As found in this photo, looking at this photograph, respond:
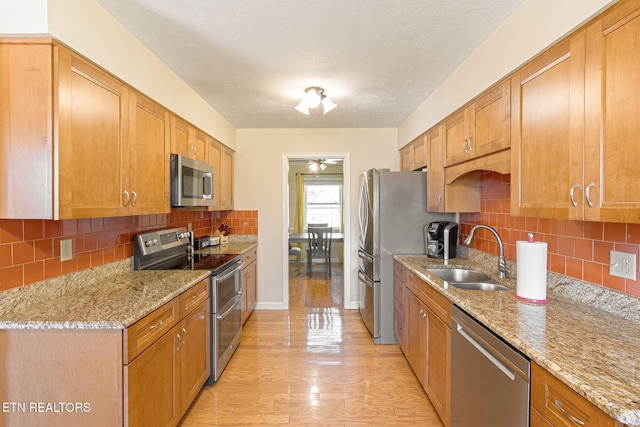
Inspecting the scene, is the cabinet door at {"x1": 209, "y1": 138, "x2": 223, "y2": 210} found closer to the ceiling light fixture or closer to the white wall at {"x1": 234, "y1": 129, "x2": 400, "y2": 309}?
the white wall at {"x1": 234, "y1": 129, "x2": 400, "y2": 309}

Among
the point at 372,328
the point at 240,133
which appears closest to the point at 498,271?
the point at 372,328

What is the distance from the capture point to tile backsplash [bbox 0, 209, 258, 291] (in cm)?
140

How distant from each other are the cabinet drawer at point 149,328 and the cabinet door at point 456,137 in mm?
2143

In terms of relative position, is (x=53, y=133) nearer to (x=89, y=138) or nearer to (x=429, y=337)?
(x=89, y=138)

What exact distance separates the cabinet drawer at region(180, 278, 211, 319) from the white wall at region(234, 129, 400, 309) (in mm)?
1727

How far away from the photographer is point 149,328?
57.0 inches

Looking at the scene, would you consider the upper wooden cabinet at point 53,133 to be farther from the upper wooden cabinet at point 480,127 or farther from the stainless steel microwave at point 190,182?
the upper wooden cabinet at point 480,127

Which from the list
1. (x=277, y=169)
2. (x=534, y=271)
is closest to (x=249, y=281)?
(x=277, y=169)

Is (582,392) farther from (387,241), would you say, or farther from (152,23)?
(152,23)

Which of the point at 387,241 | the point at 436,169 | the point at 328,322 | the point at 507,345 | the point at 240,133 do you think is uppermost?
the point at 240,133

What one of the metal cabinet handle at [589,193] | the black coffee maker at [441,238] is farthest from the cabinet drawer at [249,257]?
the metal cabinet handle at [589,193]

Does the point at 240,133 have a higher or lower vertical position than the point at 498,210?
higher

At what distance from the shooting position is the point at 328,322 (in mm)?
3502

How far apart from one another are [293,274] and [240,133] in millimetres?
2994
